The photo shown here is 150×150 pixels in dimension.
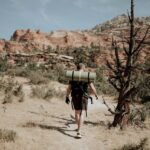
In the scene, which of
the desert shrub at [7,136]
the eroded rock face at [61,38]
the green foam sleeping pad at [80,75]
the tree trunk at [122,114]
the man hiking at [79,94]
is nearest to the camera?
the desert shrub at [7,136]

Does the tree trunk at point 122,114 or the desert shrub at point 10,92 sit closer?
the tree trunk at point 122,114

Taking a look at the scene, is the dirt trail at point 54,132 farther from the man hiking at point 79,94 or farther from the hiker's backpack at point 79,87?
the hiker's backpack at point 79,87

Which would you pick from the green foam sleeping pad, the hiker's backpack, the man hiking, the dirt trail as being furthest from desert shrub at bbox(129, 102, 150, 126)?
the green foam sleeping pad

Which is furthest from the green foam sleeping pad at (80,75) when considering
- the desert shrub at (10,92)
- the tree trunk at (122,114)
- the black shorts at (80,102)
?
the desert shrub at (10,92)

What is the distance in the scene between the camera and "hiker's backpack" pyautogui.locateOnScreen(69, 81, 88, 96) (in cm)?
880

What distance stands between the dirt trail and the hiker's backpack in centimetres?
107

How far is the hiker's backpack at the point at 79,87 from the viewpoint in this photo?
8797mm

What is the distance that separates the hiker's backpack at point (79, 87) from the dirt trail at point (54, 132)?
3.50 feet

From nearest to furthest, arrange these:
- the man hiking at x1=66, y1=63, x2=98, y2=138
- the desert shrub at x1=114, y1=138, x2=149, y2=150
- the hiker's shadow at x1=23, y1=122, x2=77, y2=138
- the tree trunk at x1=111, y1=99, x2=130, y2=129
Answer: the desert shrub at x1=114, y1=138, x2=149, y2=150 → the man hiking at x1=66, y1=63, x2=98, y2=138 → the hiker's shadow at x1=23, y1=122, x2=77, y2=138 → the tree trunk at x1=111, y1=99, x2=130, y2=129

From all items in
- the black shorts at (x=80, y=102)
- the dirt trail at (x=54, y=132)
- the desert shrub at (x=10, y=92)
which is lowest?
the dirt trail at (x=54, y=132)

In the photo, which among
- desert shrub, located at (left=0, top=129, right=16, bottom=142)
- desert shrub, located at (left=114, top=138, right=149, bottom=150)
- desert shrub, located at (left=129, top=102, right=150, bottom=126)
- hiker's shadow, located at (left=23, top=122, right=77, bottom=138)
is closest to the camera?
desert shrub, located at (left=0, top=129, right=16, bottom=142)

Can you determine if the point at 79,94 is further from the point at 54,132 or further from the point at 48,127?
the point at 48,127

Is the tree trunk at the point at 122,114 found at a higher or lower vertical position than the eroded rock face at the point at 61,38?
lower

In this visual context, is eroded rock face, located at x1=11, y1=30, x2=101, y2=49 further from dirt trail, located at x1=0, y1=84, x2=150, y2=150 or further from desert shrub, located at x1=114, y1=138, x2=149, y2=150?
desert shrub, located at x1=114, y1=138, x2=149, y2=150
